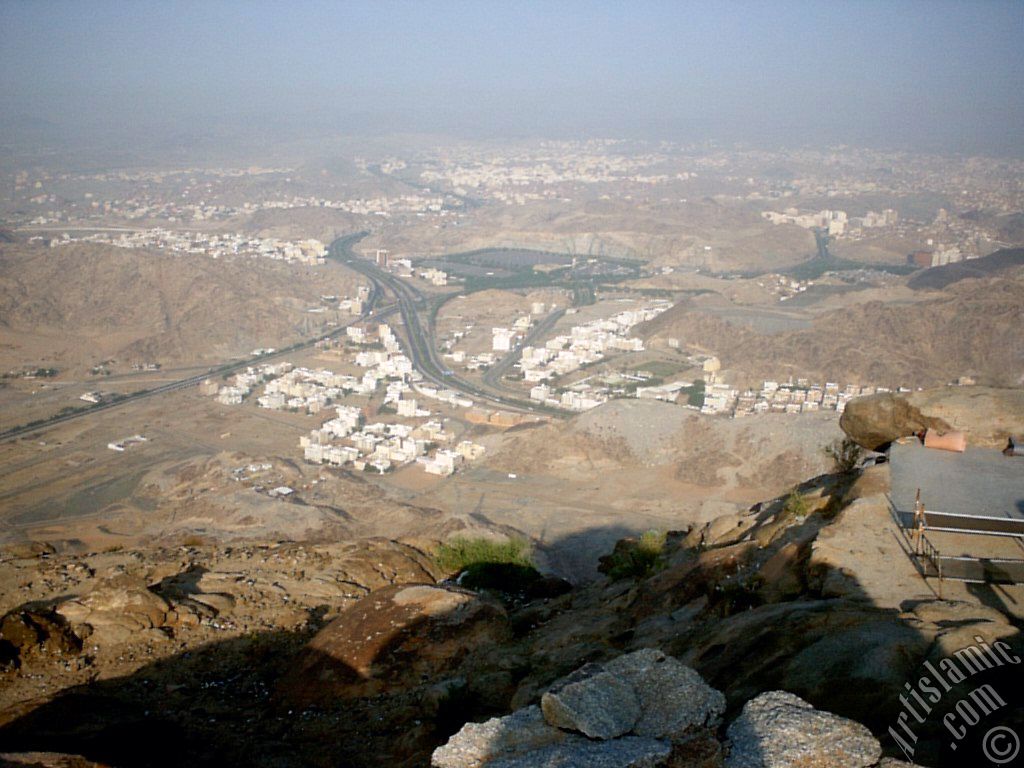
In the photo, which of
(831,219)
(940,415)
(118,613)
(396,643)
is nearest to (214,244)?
(831,219)

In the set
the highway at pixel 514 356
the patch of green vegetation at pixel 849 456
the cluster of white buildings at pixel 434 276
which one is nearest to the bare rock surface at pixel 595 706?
the patch of green vegetation at pixel 849 456

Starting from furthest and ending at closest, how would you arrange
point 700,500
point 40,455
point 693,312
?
point 693,312 → point 40,455 → point 700,500

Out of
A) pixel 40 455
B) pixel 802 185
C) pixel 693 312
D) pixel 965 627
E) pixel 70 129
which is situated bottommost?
pixel 40 455

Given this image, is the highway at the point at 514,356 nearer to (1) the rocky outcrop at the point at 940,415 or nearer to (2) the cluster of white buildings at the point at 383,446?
(2) the cluster of white buildings at the point at 383,446

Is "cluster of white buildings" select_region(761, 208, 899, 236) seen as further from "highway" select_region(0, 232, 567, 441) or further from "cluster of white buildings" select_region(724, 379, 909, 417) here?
"cluster of white buildings" select_region(724, 379, 909, 417)

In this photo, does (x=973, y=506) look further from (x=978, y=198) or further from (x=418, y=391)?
(x=978, y=198)

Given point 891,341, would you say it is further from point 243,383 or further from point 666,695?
point 666,695

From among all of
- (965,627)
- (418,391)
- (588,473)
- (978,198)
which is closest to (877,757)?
(965,627)
